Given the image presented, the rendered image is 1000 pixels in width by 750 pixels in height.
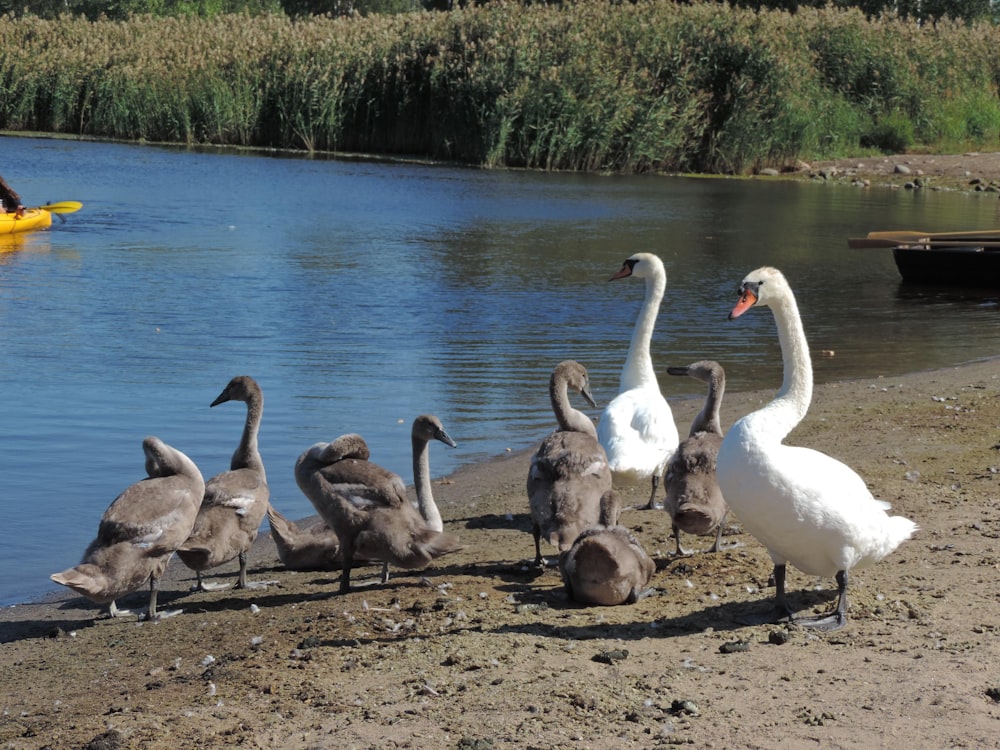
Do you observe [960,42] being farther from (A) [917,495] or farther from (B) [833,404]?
(A) [917,495]

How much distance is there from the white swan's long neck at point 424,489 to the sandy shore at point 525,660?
249mm

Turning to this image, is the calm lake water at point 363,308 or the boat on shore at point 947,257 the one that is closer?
the calm lake water at point 363,308

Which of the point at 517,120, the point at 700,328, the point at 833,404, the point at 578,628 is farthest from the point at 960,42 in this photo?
the point at 578,628

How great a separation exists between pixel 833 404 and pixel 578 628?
6.30 m

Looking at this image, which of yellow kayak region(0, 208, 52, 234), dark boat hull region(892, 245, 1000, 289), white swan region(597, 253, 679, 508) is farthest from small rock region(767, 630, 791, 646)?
yellow kayak region(0, 208, 52, 234)

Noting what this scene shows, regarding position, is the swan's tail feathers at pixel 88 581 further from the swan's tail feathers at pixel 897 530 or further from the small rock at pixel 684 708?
the swan's tail feathers at pixel 897 530

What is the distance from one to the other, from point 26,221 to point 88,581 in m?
16.8

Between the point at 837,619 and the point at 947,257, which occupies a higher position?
the point at 947,257

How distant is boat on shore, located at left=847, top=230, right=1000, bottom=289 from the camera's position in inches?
766

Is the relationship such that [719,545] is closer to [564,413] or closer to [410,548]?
[564,413]

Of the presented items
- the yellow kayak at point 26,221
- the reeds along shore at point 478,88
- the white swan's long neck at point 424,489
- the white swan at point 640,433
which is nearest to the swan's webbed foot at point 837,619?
the white swan's long neck at point 424,489

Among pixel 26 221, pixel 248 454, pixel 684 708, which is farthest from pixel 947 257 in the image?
pixel 684 708

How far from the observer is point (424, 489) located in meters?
7.89

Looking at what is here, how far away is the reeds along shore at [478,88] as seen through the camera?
116 ft
